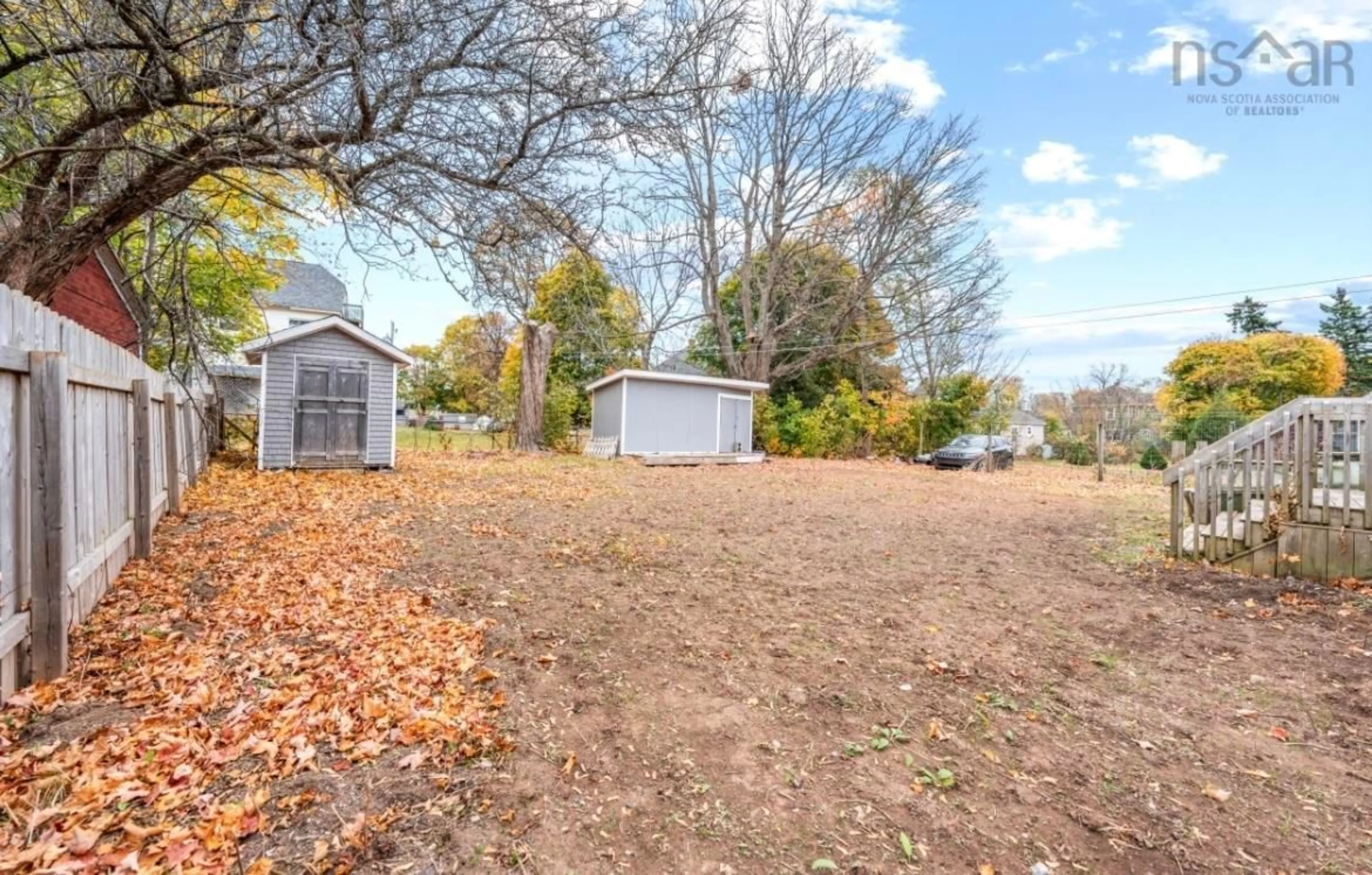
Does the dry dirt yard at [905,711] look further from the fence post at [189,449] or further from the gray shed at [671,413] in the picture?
the gray shed at [671,413]

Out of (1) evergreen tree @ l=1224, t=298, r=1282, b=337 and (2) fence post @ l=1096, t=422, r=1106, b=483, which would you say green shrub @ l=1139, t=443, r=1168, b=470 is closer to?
(2) fence post @ l=1096, t=422, r=1106, b=483

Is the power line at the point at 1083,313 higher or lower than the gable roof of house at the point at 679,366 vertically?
higher

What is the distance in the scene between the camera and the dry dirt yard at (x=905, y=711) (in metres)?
1.82

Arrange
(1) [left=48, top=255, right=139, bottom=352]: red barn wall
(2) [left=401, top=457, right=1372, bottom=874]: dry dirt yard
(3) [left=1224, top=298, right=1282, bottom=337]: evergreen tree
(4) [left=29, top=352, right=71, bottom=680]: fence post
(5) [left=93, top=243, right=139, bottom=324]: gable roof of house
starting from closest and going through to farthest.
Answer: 1. (2) [left=401, top=457, right=1372, bottom=874]: dry dirt yard
2. (4) [left=29, top=352, right=71, bottom=680]: fence post
3. (5) [left=93, top=243, right=139, bottom=324]: gable roof of house
4. (1) [left=48, top=255, right=139, bottom=352]: red barn wall
5. (3) [left=1224, top=298, right=1282, bottom=337]: evergreen tree

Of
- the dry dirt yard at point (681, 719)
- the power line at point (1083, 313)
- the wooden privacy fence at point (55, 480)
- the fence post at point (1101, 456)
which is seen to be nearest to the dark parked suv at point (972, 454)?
the fence post at point (1101, 456)

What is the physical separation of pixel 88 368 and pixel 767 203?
18994mm

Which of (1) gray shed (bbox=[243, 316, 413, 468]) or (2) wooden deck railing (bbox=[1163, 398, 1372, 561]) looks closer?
(2) wooden deck railing (bbox=[1163, 398, 1372, 561])

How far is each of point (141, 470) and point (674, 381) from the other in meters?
12.5

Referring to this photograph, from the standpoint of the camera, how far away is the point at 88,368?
3.12m

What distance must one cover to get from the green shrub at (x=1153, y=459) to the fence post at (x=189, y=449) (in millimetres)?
25668

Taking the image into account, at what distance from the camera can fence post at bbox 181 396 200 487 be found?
708cm

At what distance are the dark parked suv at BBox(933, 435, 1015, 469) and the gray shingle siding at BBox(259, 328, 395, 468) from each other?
15.2m

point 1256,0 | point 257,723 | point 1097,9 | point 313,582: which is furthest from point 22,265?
point 1097,9

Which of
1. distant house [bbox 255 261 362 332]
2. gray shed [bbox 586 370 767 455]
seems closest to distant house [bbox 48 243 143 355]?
gray shed [bbox 586 370 767 455]
